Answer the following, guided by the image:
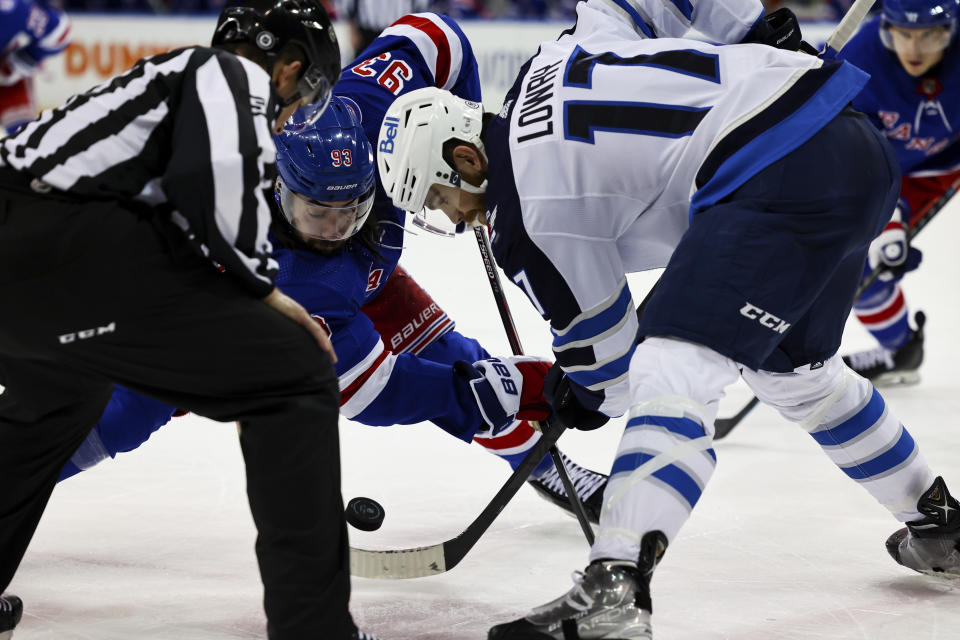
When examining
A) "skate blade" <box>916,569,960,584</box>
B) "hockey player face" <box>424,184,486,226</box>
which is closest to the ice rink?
"skate blade" <box>916,569,960,584</box>

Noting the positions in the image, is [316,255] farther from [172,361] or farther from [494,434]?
[172,361]

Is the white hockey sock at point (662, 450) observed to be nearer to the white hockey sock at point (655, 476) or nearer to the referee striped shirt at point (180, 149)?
the white hockey sock at point (655, 476)

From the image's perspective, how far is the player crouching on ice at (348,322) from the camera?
2287 millimetres

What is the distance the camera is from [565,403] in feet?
7.27

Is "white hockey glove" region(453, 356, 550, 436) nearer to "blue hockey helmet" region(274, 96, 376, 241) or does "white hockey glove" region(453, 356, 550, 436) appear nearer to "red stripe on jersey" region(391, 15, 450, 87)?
"blue hockey helmet" region(274, 96, 376, 241)

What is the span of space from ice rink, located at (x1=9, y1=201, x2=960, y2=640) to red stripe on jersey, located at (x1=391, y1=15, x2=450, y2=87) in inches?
38.4

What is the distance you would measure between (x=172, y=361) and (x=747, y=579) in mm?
1232

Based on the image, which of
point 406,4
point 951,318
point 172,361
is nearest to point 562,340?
point 172,361

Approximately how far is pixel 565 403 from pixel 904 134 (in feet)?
7.15

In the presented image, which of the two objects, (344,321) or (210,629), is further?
(344,321)

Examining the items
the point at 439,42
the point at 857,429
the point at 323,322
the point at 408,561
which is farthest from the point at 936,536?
the point at 439,42

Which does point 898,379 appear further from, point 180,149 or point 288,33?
point 180,149

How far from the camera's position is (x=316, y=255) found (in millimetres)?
2367

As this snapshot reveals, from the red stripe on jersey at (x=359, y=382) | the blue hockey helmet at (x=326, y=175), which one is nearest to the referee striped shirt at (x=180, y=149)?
the blue hockey helmet at (x=326, y=175)
